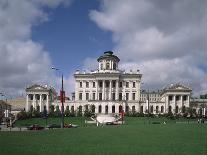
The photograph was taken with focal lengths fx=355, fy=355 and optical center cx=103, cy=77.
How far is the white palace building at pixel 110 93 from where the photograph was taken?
122 meters

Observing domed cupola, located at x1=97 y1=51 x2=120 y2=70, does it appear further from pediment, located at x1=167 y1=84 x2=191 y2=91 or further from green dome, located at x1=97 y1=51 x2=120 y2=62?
pediment, located at x1=167 y1=84 x2=191 y2=91

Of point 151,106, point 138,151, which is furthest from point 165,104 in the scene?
point 138,151

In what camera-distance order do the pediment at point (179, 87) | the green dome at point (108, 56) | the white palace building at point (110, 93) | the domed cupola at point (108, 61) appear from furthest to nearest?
1. the pediment at point (179, 87)
2. the green dome at point (108, 56)
3. the domed cupola at point (108, 61)
4. the white palace building at point (110, 93)

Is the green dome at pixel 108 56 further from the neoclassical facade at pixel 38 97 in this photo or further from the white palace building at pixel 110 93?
the neoclassical facade at pixel 38 97

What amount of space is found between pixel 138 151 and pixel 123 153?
4.23 feet

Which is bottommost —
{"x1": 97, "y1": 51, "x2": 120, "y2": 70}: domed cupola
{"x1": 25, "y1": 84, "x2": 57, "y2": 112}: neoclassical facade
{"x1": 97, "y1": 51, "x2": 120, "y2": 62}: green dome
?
{"x1": 25, "y1": 84, "x2": 57, "y2": 112}: neoclassical facade

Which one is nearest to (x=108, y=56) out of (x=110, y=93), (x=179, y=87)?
(x=110, y=93)

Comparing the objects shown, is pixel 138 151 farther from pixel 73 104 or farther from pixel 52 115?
pixel 73 104

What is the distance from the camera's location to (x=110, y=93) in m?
123

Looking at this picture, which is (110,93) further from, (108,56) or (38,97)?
(38,97)

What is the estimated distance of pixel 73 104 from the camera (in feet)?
415

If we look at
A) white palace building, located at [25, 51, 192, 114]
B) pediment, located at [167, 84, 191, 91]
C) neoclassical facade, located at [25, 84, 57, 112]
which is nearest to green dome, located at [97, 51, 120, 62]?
white palace building, located at [25, 51, 192, 114]

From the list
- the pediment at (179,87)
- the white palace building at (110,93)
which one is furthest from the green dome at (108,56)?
the pediment at (179,87)

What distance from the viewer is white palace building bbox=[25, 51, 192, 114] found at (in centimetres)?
12200
